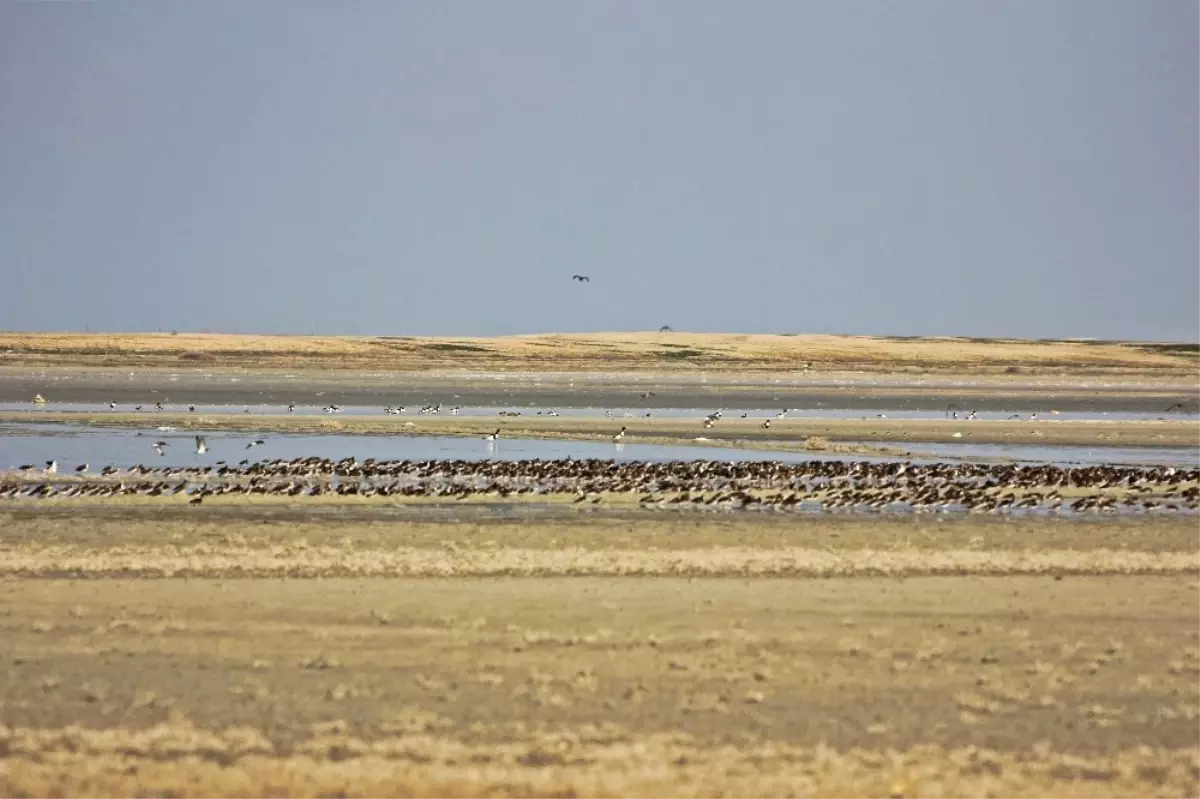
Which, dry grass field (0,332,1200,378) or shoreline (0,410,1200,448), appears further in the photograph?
dry grass field (0,332,1200,378)

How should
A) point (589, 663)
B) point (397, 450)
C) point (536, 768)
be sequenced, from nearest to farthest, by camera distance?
point (536, 768) < point (589, 663) < point (397, 450)

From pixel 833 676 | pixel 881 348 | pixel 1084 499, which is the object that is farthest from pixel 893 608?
pixel 881 348

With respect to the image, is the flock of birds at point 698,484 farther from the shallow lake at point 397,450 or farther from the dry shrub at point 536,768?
the dry shrub at point 536,768

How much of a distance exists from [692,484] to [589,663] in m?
12.3

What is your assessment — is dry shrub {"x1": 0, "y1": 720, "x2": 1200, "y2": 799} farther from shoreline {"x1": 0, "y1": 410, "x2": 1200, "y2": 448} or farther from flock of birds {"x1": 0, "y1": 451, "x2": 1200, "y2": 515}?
shoreline {"x1": 0, "y1": 410, "x2": 1200, "y2": 448}

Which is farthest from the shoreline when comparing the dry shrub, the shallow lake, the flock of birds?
the dry shrub

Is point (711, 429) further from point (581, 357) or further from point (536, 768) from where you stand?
point (581, 357)

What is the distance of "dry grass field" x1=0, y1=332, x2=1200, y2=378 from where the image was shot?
83875 mm

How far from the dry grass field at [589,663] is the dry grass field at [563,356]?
64.5 m

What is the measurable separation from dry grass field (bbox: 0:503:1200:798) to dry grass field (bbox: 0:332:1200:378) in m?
64.5

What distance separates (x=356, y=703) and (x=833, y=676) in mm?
3658

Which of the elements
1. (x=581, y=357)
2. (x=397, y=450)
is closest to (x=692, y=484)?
(x=397, y=450)

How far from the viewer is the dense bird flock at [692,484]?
21375 mm

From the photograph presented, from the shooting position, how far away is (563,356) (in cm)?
9719
